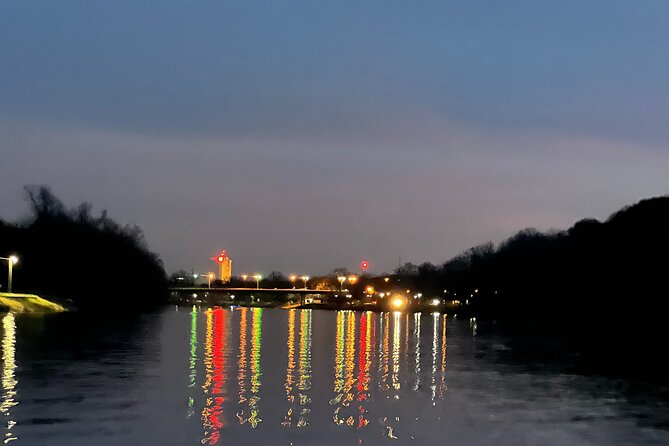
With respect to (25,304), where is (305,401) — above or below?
below

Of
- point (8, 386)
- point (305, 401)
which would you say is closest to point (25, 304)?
point (8, 386)

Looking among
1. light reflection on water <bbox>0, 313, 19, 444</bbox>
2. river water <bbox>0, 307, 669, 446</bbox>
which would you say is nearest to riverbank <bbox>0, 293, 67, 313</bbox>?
light reflection on water <bbox>0, 313, 19, 444</bbox>

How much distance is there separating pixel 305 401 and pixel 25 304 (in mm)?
131853

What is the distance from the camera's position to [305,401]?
124ft

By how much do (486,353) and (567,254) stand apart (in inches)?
5087

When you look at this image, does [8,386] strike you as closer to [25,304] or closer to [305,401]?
[305,401]

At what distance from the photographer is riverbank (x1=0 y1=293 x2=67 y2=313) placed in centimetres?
14975

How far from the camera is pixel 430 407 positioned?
1475 inches

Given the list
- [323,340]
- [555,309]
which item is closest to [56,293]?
[555,309]

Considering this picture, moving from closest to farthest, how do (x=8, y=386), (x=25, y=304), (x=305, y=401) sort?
1. (x=305, y=401)
2. (x=8, y=386)
3. (x=25, y=304)

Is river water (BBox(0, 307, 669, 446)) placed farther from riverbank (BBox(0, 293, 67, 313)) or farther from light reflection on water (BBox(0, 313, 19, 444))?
riverbank (BBox(0, 293, 67, 313))

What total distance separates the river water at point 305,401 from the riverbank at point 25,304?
88.1 meters

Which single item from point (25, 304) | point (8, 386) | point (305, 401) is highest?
point (25, 304)

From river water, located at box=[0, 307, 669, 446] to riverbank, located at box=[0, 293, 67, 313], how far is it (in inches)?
3469
